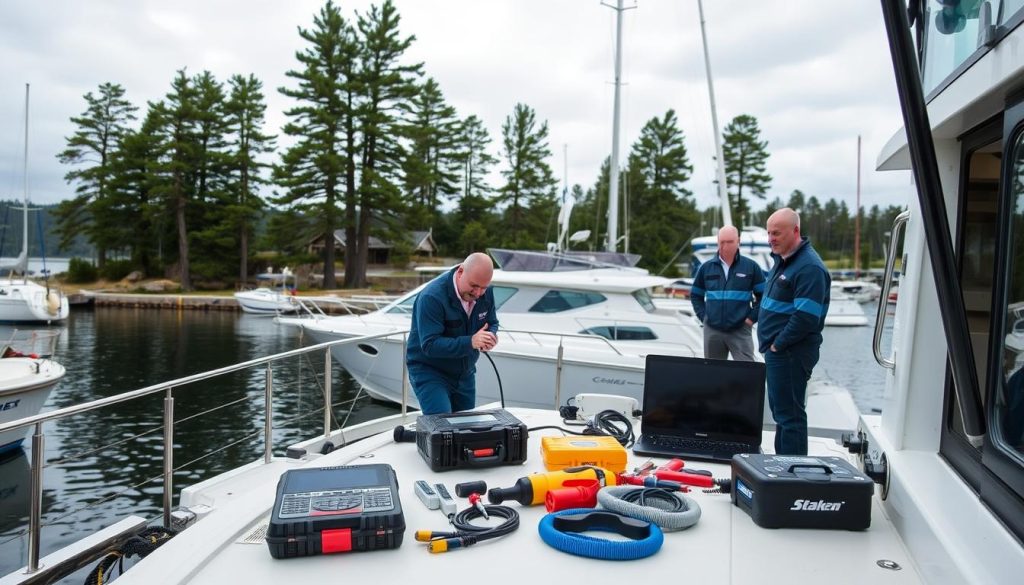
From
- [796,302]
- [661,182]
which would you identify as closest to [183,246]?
[661,182]

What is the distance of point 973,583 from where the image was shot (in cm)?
138

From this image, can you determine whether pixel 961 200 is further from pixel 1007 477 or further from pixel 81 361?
pixel 81 361

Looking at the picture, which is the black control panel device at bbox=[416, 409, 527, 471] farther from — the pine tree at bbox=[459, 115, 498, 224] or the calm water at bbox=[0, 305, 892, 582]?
the pine tree at bbox=[459, 115, 498, 224]

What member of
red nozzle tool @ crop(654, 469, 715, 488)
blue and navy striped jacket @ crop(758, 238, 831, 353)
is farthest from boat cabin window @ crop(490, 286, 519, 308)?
red nozzle tool @ crop(654, 469, 715, 488)

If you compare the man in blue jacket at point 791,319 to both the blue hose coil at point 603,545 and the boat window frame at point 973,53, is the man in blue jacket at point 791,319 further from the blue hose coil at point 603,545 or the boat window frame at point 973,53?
the blue hose coil at point 603,545

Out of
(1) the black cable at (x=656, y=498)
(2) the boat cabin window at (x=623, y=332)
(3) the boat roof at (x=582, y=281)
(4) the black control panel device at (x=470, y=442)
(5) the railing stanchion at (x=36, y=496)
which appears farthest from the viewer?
(3) the boat roof at (x=582, y=281)

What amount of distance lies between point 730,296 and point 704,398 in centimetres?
251

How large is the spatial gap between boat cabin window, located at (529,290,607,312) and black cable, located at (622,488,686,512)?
6.65 metres

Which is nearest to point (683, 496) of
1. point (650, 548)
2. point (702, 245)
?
point (650, 548)

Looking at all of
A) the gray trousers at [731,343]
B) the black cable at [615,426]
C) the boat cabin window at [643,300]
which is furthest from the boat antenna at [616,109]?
the black cable at [615,426]

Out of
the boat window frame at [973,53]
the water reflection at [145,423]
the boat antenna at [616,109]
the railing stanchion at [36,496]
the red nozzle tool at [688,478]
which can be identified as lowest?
the water reflection at [145,423]

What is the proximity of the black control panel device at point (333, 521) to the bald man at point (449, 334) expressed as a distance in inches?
56.7

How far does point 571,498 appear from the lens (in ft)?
6.60

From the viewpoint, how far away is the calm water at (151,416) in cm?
682
